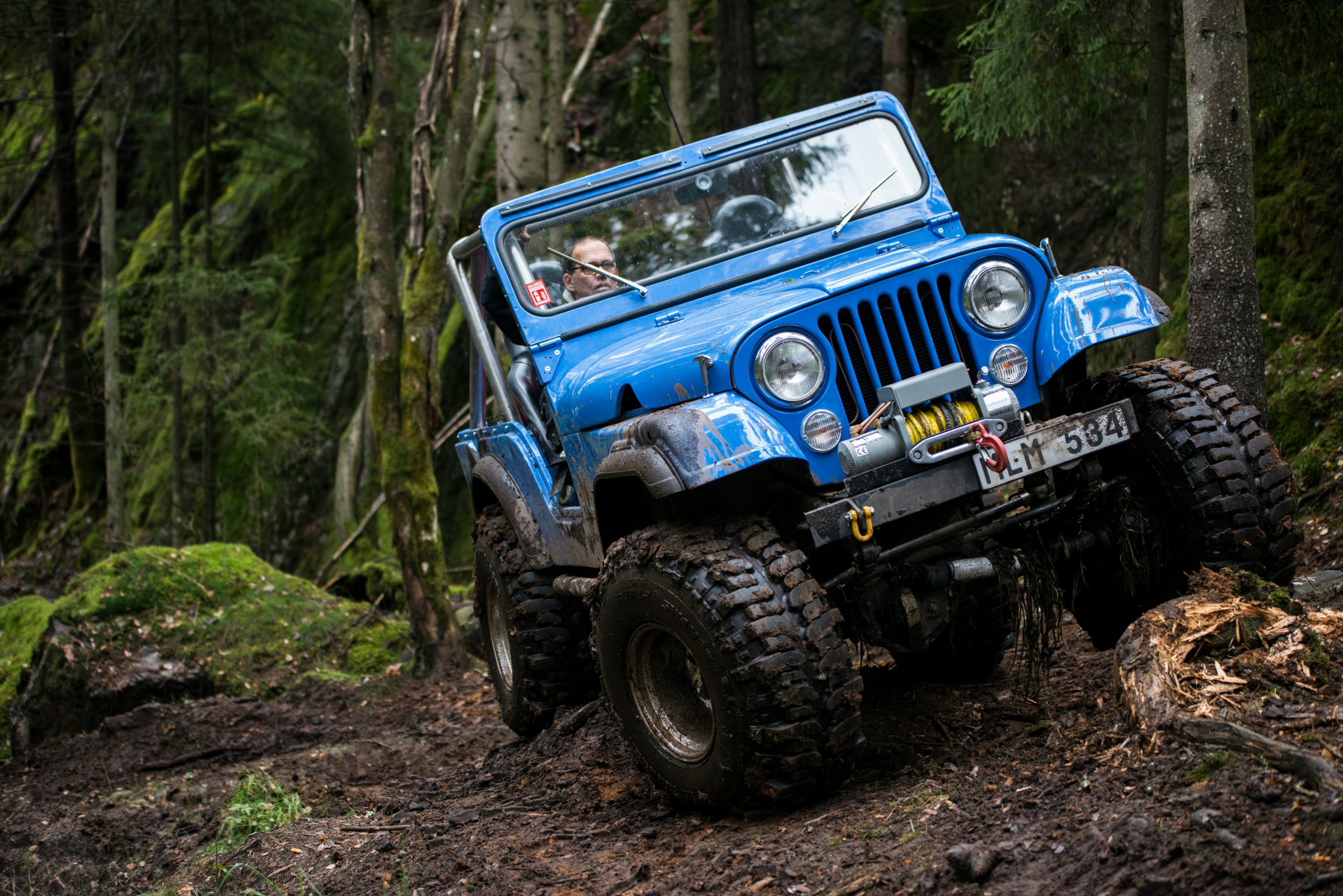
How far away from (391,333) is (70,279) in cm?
1164

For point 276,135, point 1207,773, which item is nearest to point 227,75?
point 276,135

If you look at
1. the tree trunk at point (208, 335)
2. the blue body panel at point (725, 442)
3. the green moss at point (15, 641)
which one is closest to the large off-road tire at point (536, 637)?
the blue body panel at point (725, 442)

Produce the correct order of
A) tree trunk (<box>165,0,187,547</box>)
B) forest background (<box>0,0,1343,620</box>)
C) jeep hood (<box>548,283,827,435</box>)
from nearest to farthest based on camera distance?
jeep hood (<box>548,283,827,435</box>) < forest background (<box>0,0,1343,620</box>) < tree trunk (<box>165,0,187,547</box>)

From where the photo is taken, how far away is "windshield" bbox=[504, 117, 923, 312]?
16.4ft

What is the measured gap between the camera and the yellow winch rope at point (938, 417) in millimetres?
3809

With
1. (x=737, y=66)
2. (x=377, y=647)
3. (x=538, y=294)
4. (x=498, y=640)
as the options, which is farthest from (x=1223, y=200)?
(x=737, y=66)

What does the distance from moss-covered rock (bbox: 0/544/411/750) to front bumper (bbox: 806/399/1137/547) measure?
19.9 feet

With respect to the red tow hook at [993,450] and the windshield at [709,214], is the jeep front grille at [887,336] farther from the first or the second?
the windshield at [709,214]

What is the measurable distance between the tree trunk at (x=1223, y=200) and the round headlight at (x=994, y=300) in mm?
2040

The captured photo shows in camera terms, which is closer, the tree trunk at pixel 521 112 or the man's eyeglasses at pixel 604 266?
the man's eyeglasses at pixel 604 266

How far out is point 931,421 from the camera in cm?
385

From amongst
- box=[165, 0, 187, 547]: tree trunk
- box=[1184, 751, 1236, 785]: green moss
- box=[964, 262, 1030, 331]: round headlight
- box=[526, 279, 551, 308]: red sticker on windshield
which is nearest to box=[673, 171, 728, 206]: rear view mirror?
box=[526, 279, 551, 308]: red sticker on windshield

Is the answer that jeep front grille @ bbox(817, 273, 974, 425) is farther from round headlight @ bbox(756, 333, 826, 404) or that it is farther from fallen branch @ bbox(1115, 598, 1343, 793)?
fallen branch @ bbox(1115, 598, 1343, 793)

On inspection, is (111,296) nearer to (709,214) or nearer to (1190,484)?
(709,214)
